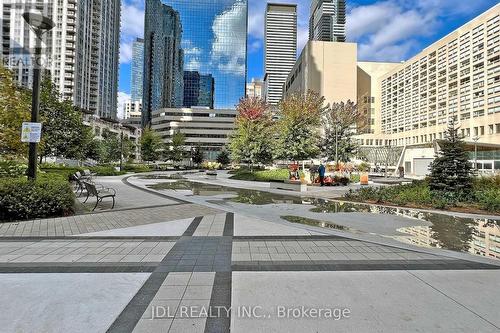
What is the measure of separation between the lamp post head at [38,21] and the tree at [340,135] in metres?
35.4

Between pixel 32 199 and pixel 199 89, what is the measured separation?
157 metres

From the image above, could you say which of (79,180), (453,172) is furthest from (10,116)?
(453,172)

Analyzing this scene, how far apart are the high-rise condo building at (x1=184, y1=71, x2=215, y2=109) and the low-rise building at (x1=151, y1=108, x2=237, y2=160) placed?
26114mm

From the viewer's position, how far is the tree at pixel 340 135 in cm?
4028

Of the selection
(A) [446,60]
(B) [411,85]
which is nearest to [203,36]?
(B) [411,85]

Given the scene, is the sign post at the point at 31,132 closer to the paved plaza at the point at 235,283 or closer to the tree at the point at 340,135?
the paved plaza at the point at 235,283

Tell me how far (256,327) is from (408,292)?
2.36 metres

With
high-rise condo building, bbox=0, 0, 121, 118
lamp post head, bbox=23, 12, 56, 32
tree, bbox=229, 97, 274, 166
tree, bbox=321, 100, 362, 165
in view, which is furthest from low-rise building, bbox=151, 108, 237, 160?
lamp post head, bbox=23, 12, 56, 32

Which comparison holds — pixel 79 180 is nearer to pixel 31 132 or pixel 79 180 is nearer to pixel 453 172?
pixel 31 132

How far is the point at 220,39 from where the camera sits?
14588 cm

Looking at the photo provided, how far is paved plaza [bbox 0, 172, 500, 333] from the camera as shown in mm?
3309

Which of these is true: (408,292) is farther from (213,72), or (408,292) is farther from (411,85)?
(213,72)

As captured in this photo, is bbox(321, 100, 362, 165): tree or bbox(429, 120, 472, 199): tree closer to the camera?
bbox(429, 120, 472, 199): tree

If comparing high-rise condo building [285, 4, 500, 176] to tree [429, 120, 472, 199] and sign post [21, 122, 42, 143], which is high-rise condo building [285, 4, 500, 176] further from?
sign post [21, 122, 42, 143]
